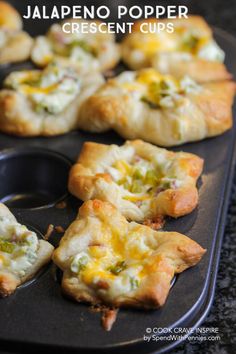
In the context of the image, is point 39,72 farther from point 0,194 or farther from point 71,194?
point 71,194

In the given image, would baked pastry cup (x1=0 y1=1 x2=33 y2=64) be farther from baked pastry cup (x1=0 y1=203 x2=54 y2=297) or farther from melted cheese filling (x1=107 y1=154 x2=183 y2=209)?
baked pastry cup (x1=0 y1=203 x2=54 y2=297)

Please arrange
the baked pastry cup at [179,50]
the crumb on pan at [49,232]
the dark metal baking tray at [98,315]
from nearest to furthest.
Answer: the dark metal baking tray at [98,315] < the crumb on pan at [49,232] < the baked pastry cup at [179,50]

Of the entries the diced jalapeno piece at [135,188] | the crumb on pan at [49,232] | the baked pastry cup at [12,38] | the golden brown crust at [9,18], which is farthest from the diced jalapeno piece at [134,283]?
the golden brown crust at [9,18]

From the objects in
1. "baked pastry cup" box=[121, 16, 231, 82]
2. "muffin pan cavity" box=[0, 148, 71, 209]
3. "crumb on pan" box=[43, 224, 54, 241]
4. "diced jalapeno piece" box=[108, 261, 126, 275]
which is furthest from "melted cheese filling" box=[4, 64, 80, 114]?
"diced jalapeno piece" box=[108, 261, 126, 275]

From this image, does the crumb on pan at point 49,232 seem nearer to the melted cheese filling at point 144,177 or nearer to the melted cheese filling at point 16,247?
the melted cheese filling at point 16,247

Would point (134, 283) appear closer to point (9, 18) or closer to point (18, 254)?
point (18, 254)

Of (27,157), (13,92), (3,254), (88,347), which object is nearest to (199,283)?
(88,347)
